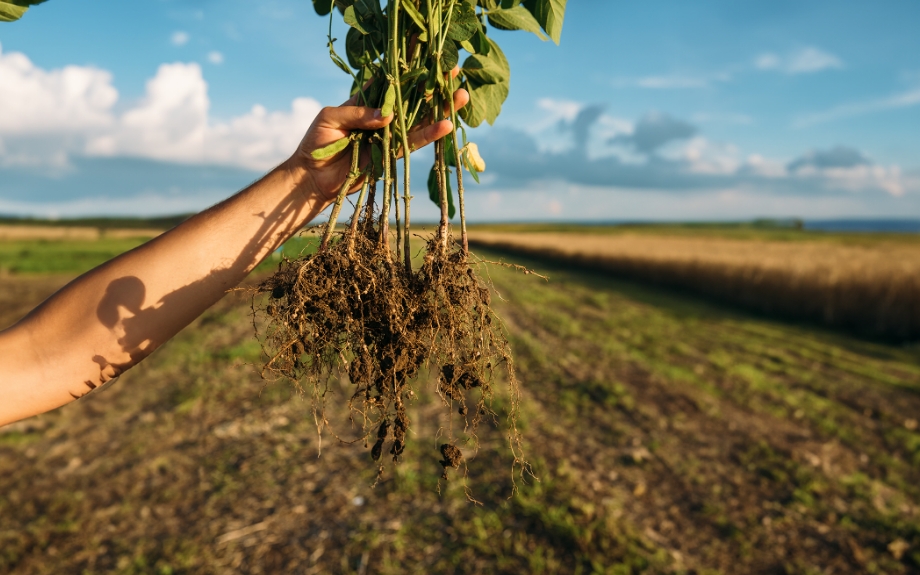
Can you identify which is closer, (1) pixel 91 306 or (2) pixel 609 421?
(1) pixel 91 306

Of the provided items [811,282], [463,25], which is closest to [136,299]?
[463,25]

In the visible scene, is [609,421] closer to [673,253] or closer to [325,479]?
[325,479]

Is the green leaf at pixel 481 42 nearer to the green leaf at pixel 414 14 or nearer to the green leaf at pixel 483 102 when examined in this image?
the green leaf at pixel 483 102

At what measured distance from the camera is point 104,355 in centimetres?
154

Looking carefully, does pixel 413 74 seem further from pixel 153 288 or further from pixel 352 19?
pixel 153 288

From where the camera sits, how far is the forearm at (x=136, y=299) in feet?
4.94

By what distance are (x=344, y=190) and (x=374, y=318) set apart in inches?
14.2

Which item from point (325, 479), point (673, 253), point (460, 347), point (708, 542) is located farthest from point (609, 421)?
point (673, 253)

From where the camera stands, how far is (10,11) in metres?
1.37

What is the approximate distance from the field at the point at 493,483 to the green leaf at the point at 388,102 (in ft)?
5.97

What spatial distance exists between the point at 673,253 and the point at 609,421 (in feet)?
57.5

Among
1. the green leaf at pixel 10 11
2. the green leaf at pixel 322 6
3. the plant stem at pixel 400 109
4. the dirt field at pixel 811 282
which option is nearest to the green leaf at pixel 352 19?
the plant stem at pixel 400 109

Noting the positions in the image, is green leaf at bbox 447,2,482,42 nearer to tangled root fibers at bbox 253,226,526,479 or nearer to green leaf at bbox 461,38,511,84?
green leaf at bbox 461,38,511,84

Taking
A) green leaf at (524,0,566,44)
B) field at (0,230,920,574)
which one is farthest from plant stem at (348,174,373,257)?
field at (0,230,920,574)
